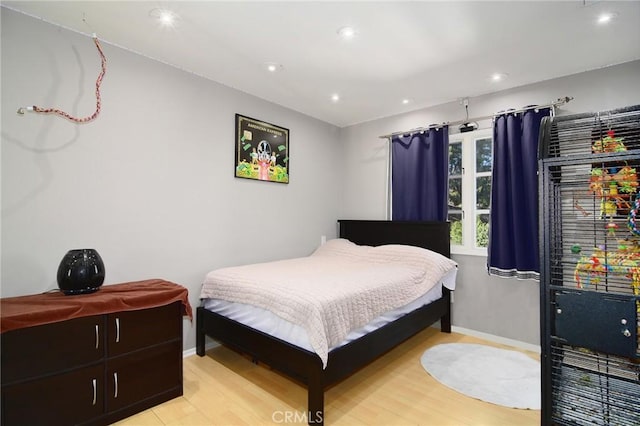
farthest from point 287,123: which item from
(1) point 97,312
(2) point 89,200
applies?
(1) point 97,312

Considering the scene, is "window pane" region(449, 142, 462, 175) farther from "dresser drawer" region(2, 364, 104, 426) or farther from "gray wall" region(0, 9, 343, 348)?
"dresser drawer" region(2, 364, 104, 426)

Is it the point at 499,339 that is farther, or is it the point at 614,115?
the point at 499,339

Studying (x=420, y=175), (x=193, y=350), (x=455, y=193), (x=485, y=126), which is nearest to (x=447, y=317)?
(x=455, y=193)

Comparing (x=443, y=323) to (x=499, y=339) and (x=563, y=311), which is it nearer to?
(x=499, y=339)

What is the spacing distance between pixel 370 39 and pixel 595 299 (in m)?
2.12

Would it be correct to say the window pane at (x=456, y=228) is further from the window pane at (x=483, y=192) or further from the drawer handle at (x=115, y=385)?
the drawer handle at (x=115, y=385)

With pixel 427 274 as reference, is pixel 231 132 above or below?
above

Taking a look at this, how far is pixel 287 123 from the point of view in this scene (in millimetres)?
3852

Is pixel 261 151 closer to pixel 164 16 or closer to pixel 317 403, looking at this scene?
pixel 164 16

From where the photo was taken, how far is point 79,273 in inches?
78.4

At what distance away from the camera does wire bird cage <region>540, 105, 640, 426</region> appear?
4.70 feet

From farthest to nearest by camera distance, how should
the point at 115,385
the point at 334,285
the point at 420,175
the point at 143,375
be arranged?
the point at 420,175, the point at 334,285, the point at 143,375, the point at 115,385

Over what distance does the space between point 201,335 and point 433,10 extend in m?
3.13

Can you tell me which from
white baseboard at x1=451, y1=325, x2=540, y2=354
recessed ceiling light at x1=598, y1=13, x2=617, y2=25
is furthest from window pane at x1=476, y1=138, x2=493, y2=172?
white baseboard at x1=451, y1=325, x2=540, y2=354
